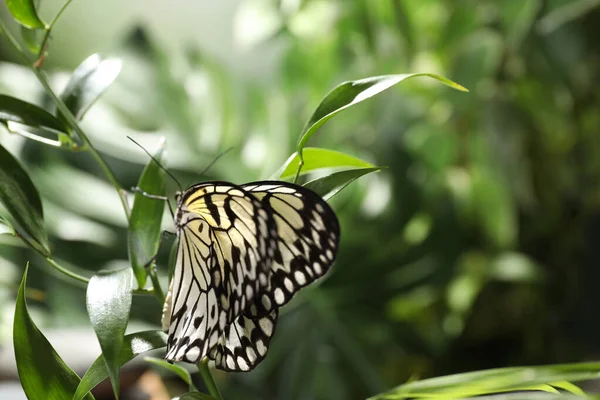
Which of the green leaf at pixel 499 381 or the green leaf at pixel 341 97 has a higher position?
the green leaf at pixel 341 97

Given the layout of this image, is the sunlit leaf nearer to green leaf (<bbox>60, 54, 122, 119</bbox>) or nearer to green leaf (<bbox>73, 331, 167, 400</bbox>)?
green leaf (<bbox>73, 331, 167, 400</bbox>)

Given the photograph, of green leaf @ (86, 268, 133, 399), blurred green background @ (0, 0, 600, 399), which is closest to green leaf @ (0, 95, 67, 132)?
green leaf @ (86, 268, 133, 399)

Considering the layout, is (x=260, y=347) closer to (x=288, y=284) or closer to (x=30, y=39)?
(x=288, y=284)

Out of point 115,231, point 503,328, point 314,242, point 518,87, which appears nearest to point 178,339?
point 314,242

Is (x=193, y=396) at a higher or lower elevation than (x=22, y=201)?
lower

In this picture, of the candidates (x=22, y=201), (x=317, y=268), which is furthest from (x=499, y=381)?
(x=22, y=201)

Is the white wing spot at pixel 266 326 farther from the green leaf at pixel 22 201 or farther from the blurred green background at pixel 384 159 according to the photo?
the blurred green background at pixel 384 159

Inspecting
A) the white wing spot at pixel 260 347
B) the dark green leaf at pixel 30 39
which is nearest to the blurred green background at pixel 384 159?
the dark green leaf at pixel 30 39
